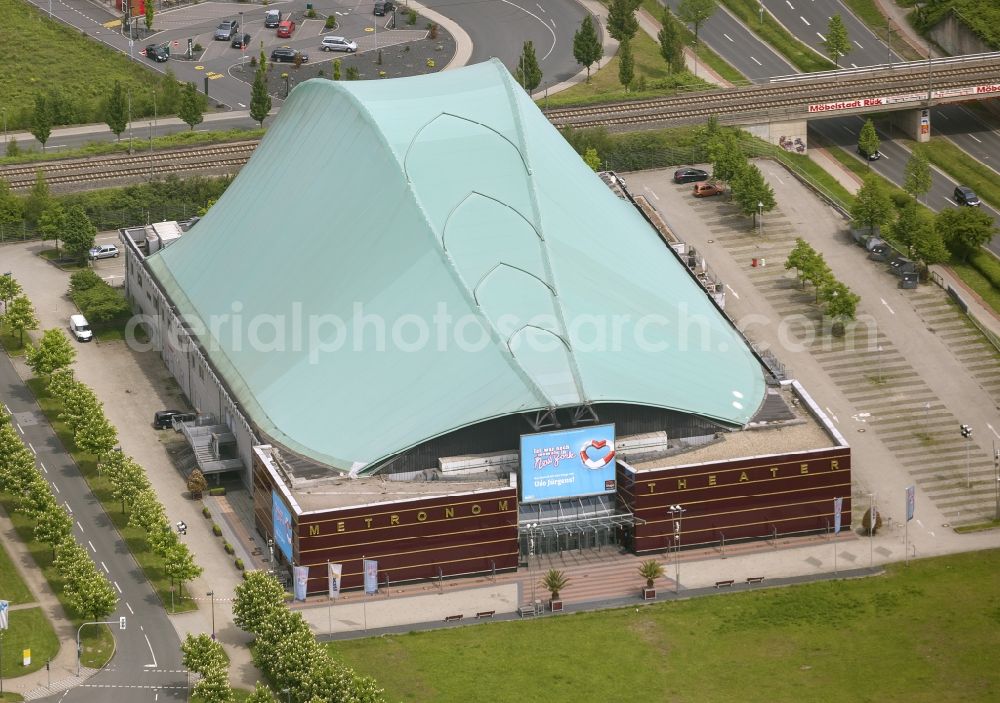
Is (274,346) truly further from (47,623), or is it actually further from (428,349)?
(47,623)

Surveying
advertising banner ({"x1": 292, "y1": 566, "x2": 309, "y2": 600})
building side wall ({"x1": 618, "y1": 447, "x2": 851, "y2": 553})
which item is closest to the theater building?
building side wall ({"x1": 618, "y1": 447, "x2": 851, "y2": 553})

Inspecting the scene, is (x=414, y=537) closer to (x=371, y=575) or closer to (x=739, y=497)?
(x=371, y=575)

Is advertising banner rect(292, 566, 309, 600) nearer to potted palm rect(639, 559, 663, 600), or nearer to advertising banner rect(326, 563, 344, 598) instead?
advertising banner rect(326, 563, 344, 598)

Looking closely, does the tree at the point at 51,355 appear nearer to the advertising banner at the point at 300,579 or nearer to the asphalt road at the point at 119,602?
the asphalt road at the point at 119,602

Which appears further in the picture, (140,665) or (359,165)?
(359,165)

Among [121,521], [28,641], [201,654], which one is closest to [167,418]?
[121,521]

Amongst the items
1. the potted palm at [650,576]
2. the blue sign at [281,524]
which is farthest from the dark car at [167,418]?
the potted palm at [650,576]

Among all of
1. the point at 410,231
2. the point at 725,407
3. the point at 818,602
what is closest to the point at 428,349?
the point at 410,231
